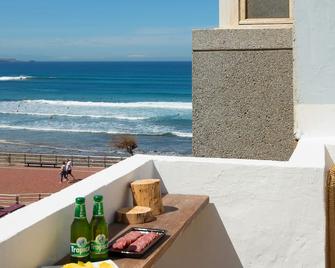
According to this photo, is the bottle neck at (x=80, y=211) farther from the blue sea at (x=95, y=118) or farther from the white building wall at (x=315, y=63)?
the blue sea at (x=95, y=118)

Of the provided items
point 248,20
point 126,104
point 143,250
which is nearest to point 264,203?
point 143,250

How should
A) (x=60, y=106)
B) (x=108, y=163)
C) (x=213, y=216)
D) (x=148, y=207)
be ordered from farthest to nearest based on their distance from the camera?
(x=60, y=106) < (x=108, y=163) < (x=213, y=216) < (x=148, y=207)

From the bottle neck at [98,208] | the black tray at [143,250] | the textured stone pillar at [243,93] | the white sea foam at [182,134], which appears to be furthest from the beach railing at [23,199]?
the white sea foam at [182,134]

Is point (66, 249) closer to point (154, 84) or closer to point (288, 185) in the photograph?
point (288, 185)

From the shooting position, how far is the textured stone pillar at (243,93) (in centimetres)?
448

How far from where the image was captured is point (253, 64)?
4.59 meters

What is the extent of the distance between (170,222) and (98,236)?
627 millimetres

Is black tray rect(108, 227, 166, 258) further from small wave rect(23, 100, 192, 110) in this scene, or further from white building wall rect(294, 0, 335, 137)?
small wave rect(23, 100, 192, 110)

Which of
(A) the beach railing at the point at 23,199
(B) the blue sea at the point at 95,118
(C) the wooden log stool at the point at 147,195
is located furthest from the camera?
(B) the blue sea at the point at 95,118

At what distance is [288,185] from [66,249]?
1.26 meters

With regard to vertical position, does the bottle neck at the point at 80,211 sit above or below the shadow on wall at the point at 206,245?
above

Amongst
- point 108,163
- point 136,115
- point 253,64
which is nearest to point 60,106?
point 136,115

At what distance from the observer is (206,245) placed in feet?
10.8

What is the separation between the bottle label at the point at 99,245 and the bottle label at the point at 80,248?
23 millimetres
